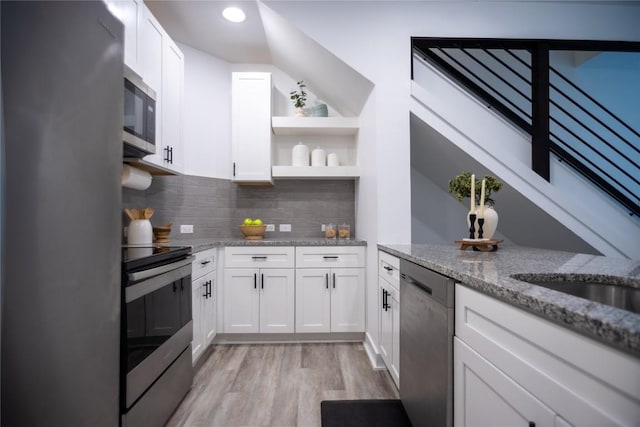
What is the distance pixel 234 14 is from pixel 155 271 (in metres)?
2.31

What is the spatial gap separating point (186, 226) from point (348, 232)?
171 centimetres

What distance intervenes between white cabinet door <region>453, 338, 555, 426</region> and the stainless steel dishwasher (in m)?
0.05

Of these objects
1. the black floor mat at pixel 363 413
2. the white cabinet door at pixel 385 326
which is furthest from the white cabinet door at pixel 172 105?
the black floor mat at pixel 363 413

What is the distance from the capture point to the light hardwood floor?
1.76m

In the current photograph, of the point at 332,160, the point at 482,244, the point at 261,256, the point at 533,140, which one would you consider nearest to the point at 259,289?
the point at 261,256

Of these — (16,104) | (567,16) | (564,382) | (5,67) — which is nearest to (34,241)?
(16,104)

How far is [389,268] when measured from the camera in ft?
6.95

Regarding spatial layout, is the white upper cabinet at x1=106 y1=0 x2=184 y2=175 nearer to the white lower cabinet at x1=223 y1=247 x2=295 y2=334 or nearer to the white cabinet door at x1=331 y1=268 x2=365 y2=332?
the white lower cabinet at x1=223 y1=247 x2=295 y2=334

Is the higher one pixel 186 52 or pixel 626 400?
pixel 186 52

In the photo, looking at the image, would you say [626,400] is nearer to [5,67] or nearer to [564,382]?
[564,382]

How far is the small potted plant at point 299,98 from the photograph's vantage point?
10.5 ft

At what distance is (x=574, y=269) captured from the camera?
1160mm

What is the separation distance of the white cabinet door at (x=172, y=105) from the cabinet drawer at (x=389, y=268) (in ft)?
6.06

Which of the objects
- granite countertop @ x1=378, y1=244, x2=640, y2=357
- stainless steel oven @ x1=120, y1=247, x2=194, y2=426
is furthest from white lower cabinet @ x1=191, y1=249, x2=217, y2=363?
granite countertop @ x1=378, y1=244, x2=640, y2=357
